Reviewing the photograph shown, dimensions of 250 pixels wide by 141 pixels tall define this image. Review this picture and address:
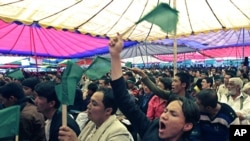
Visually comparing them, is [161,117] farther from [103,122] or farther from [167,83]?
[167,83]

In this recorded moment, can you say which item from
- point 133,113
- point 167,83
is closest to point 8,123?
point 133,113

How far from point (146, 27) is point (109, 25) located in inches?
32.5

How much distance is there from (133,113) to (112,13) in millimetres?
3200

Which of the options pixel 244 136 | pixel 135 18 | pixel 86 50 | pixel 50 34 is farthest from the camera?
pixel 86 50

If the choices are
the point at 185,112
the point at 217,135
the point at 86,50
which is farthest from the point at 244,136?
the point at 86,50

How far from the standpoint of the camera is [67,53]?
11.5m

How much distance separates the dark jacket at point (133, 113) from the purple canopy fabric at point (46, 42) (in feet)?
19.1

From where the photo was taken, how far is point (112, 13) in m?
5.44

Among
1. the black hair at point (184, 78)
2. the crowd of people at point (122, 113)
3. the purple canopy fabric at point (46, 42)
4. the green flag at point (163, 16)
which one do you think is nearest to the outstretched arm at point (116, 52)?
the crowd of people at point (122, 113)

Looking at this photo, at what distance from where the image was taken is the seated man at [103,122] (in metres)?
2.42

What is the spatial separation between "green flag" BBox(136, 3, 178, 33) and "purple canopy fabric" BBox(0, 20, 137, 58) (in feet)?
19.2

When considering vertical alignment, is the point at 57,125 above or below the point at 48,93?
below

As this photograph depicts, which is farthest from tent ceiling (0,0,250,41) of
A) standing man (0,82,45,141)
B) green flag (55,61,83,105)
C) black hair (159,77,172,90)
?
green flag (55,61,83,105)

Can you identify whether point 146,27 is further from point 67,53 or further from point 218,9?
point 67,53
